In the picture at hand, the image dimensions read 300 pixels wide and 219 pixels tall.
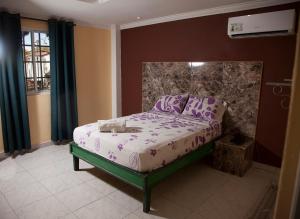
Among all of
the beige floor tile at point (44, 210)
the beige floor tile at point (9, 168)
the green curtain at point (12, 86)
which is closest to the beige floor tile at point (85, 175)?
the beige floor tile at point (44, 210)

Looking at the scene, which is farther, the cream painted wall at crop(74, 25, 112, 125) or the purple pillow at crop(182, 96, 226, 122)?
the cream painted wall at crop(74, 25, 112, 125)

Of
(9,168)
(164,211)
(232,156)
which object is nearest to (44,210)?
(164,211)

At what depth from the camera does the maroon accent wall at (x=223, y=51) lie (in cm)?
301

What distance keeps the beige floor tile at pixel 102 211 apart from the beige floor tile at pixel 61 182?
52cm

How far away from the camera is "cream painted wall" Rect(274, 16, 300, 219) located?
65cm

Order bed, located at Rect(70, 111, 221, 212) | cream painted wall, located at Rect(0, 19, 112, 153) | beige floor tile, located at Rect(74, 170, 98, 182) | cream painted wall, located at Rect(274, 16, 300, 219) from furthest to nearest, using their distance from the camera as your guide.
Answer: cream painted wall, located at Rect(0, 19, 112, 153), beige floor tile, located at Rect(74, 170, 98, 182), bed, located at Rect(70, 111, 221, 212), cream painted wall, located at Rect(274, 16, 300, 219)

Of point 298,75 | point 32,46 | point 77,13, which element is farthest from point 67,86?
point 298,75

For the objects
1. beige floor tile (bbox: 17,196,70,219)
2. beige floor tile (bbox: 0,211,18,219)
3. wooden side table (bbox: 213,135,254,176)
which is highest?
wooden side table (bbox: 213,135,254,176)

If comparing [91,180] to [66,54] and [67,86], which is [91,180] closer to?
[67,86]

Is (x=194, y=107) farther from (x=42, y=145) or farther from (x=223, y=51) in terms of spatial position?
(x=42, y=145)

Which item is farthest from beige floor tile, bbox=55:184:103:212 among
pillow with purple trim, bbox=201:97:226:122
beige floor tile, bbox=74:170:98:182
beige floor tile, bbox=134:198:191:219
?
pillow with purple trim, bbox=201:97:226:122

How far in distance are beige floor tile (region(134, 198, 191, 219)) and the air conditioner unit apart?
2354 mm

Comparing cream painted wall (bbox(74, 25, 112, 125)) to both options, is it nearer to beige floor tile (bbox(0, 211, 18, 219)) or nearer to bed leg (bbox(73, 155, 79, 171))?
bed leg (bbox(73, 155, 79, 171))

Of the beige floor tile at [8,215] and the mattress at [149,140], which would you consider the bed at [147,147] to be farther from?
the beige floor tile at [8,215]
